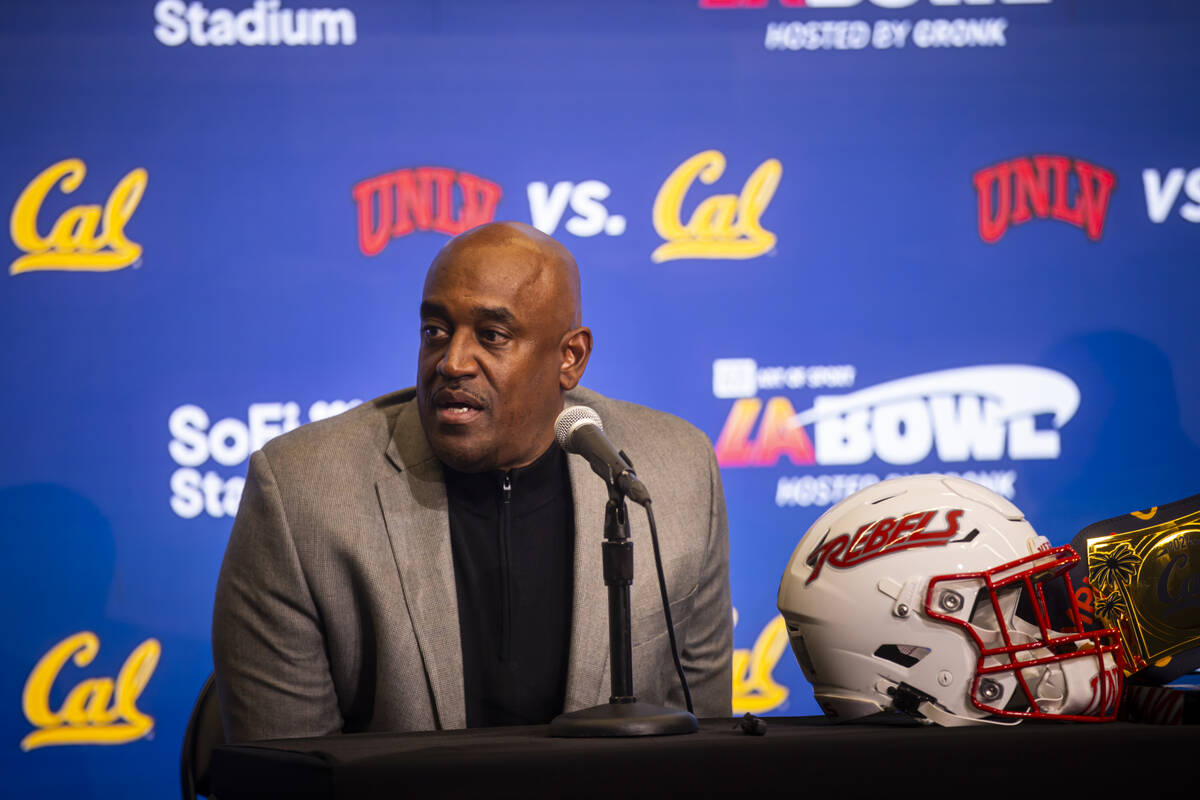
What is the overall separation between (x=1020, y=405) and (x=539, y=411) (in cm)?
189

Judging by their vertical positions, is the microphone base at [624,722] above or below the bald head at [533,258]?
below

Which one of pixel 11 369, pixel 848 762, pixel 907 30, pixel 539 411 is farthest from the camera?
pixel 907 30

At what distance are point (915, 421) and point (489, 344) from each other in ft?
5.91

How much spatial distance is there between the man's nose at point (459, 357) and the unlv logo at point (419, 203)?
4.66ft

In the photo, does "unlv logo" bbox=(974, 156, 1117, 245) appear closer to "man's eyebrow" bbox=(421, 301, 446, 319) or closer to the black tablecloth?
"man's eyebrow" bbox=(421, 301, 446, 319)

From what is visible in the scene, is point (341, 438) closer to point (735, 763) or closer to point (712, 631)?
point (712, 631)

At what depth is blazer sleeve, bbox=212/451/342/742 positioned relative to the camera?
194cm

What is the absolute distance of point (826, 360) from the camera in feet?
11.3

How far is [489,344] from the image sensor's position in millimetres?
2057

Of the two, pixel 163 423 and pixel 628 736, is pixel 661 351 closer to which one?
pixel 163 423

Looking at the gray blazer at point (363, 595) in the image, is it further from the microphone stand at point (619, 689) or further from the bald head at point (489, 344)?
the microphone stand at point (619, 689)

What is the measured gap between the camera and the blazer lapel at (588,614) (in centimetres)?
198

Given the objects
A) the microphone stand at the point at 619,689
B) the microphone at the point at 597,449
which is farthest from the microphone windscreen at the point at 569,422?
the microphone stand at the point at 619,689

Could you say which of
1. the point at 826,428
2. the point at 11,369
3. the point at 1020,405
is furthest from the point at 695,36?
the point at 11,369
